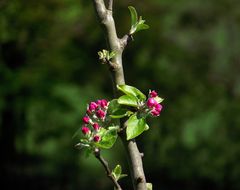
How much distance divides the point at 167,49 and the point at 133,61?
69cm

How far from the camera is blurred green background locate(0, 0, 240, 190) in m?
9.37

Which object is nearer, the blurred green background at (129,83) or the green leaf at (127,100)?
the green leaf at (127,100)

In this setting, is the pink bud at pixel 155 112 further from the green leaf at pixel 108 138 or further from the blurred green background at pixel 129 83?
the blurred green background at pixel 129 83

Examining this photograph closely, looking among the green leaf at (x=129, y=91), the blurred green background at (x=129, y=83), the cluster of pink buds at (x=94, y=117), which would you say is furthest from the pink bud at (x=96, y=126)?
the blurred green background at (x=129, y=83)

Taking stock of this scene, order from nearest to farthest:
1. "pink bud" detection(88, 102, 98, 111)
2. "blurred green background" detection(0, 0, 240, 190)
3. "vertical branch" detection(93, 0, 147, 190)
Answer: "vertical branch" detection(93, 0, 147, 190)
"pink bud" detection(88, 102, 98, 111)
"blurred green background" detection(0, 0, 240, 190)

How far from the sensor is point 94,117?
5.46ft

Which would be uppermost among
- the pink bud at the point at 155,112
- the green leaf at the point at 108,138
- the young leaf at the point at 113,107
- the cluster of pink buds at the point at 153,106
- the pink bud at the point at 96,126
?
the young leaf at the point at 113,107

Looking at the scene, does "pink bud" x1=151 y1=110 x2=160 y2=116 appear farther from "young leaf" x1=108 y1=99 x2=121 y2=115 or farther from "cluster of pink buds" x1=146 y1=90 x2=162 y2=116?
"young leaf" x1=108 y1=99 x2=121 y2=115

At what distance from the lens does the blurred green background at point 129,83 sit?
30.7 feet

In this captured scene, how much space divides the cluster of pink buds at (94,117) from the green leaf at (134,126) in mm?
88

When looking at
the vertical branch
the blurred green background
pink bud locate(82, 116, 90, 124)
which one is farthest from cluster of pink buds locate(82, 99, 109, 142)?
the blurred green background

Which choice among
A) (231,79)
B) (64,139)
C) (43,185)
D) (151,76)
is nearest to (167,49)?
(151,76)

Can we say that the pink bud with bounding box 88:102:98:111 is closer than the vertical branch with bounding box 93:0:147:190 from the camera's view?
No

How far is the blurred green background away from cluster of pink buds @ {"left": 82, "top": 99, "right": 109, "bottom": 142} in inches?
278
